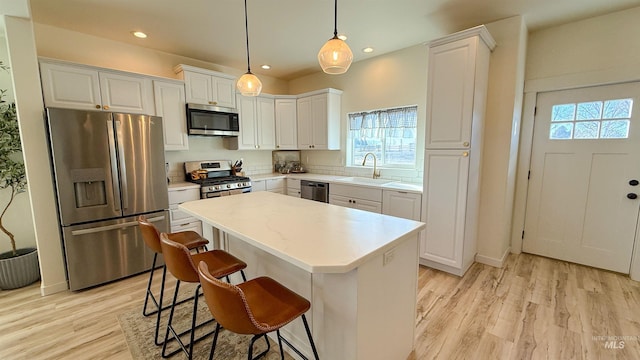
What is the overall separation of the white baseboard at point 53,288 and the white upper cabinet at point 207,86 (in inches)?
99.4

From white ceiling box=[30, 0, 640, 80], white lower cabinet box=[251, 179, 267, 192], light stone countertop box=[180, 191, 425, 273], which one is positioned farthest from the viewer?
white lower cabinet box=[251, 179, 267, 192]

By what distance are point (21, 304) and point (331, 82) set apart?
4712 mm

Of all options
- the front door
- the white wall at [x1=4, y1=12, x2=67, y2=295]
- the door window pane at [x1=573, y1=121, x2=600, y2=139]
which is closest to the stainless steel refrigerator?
the white wall at [x1=4, y1=12, x2=67, y2=295]

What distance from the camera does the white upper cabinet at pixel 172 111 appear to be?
3469 millimetres

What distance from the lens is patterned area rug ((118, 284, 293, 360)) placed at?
187cm

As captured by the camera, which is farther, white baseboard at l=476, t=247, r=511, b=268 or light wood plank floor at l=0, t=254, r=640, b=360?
white baseboard at l=476, t=247, r=511, b=268

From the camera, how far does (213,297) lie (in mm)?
1123

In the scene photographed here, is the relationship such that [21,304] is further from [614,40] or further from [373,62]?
[614,40]

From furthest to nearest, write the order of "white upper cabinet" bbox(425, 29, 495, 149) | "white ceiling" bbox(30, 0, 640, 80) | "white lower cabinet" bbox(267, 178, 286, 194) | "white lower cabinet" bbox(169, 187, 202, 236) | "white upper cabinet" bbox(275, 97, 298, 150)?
"white upper cabinet" bbox(275, 97, 298, 150) < "white lower cabinet" bbox(267, 178, 286, 194) < "white lower cabinet" bbox(169, 187, 202, 236) < "white upper cabinet" bbox(425, 29, 495, 149) < "white ceiling" bbox(30, 0, 640, 80)

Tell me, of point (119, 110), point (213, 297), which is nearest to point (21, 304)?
point (119, 110)

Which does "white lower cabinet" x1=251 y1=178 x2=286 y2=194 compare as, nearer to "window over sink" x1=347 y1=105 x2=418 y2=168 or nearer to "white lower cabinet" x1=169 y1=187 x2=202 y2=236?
"white lower cabinet" x1=169 y1=187 x2=202 y2=236

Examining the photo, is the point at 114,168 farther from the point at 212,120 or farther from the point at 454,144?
the point at 454,144

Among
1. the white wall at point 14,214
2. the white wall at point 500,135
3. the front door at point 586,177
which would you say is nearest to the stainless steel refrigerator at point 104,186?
the white wall at point 14,214

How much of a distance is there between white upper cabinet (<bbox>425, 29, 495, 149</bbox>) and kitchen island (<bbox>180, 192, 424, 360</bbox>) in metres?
1.50
